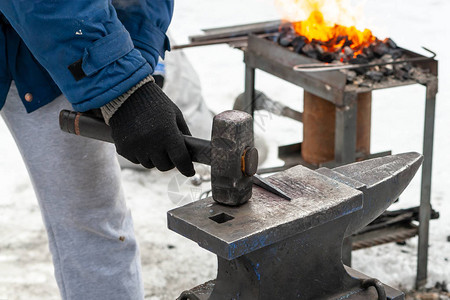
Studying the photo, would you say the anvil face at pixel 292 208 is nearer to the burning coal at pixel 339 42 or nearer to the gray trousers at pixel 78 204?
the gray trousers at pixel 78 204

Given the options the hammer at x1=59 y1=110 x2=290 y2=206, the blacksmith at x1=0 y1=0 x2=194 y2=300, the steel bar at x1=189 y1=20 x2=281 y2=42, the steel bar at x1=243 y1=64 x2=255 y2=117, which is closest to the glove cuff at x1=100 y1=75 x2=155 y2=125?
the blacksmith at x1=0 y1=0 x2=194 y2=300

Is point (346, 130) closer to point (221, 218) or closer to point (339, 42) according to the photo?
point (339, 42)

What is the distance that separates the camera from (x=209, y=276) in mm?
3555

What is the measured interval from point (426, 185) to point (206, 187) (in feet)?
4.59

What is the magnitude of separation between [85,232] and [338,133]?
1180mm

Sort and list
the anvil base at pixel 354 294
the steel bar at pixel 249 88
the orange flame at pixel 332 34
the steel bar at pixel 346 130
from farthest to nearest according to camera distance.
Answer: the steel bar at pixel 249 88 → the orange flame at pixel 332 34 → the steel bar at pixel 346 130 → the anvil base at pixel 354 294

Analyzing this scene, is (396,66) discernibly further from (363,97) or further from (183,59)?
(183,59)

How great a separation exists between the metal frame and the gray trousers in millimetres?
1003

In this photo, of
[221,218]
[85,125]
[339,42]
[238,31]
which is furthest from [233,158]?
[238,31]

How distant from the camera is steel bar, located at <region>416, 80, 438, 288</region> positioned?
3.21m

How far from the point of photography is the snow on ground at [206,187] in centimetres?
356

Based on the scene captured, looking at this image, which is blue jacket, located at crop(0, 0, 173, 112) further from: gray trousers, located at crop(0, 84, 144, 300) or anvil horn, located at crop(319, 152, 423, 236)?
anvil horn, located at crop(319, 152, 423, 236)

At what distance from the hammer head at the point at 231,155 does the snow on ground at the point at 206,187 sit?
5.78 feet

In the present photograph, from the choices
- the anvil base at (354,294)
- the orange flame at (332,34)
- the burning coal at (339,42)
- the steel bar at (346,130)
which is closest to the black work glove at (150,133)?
the anvil base at (354,294)
